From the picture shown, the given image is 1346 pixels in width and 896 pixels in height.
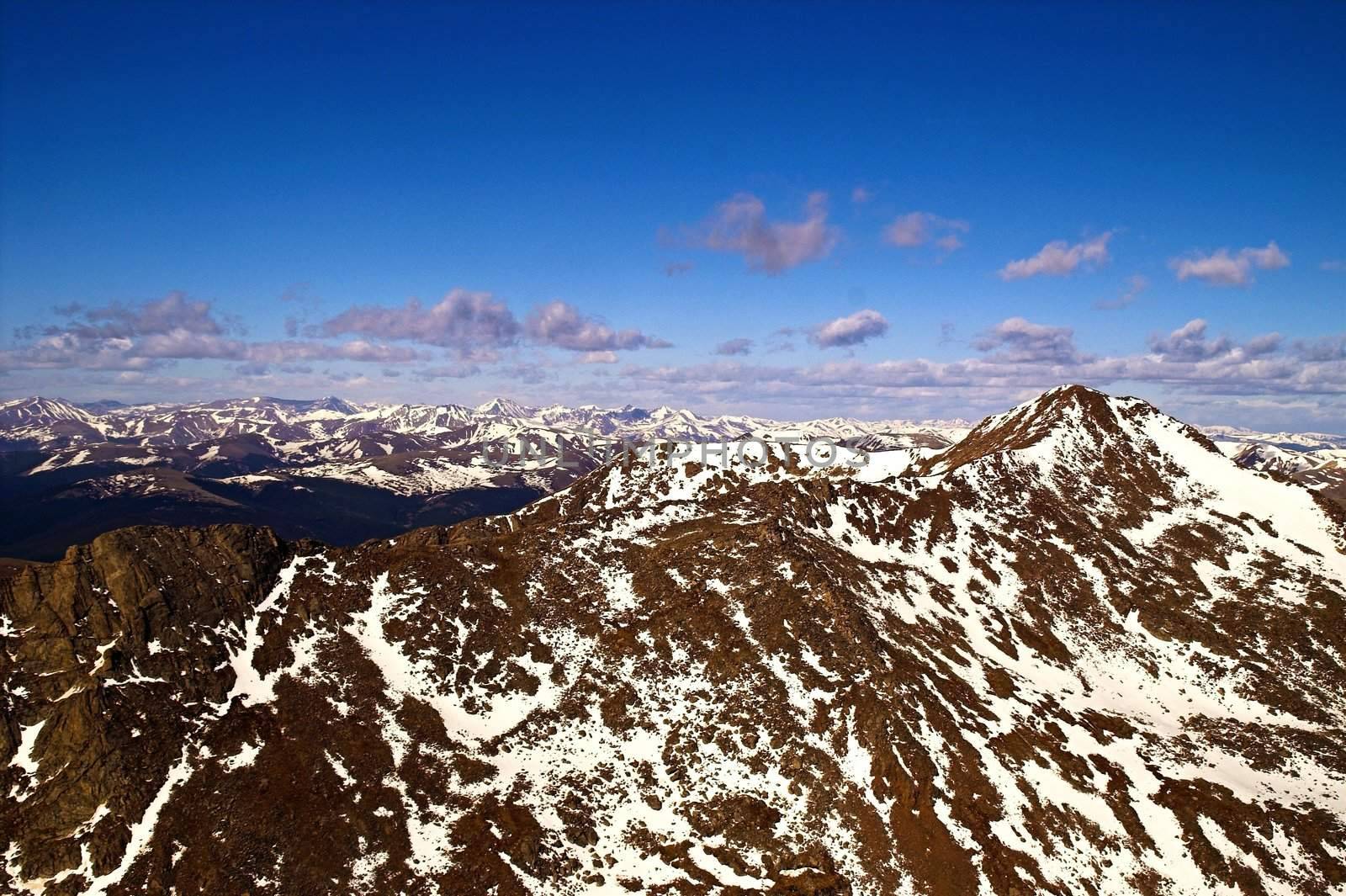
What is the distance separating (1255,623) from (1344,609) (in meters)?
16.2

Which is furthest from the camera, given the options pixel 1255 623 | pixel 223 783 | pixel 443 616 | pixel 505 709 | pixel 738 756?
pixel 1255 623

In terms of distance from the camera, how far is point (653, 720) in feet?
225

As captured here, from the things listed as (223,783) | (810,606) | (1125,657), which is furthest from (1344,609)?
(223,783)

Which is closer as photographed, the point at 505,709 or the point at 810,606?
the point at 505,709

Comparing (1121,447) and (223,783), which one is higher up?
(1121,447)

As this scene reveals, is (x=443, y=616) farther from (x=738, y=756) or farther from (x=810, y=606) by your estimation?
(x=810, y=606)

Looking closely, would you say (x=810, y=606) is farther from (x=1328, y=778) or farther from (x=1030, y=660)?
(x=1328, y=778)

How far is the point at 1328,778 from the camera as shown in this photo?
7100 cm

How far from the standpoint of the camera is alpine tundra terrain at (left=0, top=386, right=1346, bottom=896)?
5241cm

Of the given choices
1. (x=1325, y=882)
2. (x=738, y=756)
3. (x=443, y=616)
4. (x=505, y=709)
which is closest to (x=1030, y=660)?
(x=1325, y=882)

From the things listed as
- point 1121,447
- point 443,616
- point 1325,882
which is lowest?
point 1325,882

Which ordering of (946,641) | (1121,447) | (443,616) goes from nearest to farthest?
(443,616)
(946,641)
(1121,447)

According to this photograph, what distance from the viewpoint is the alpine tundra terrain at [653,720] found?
5241 centimetres

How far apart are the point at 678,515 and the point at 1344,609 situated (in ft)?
355
